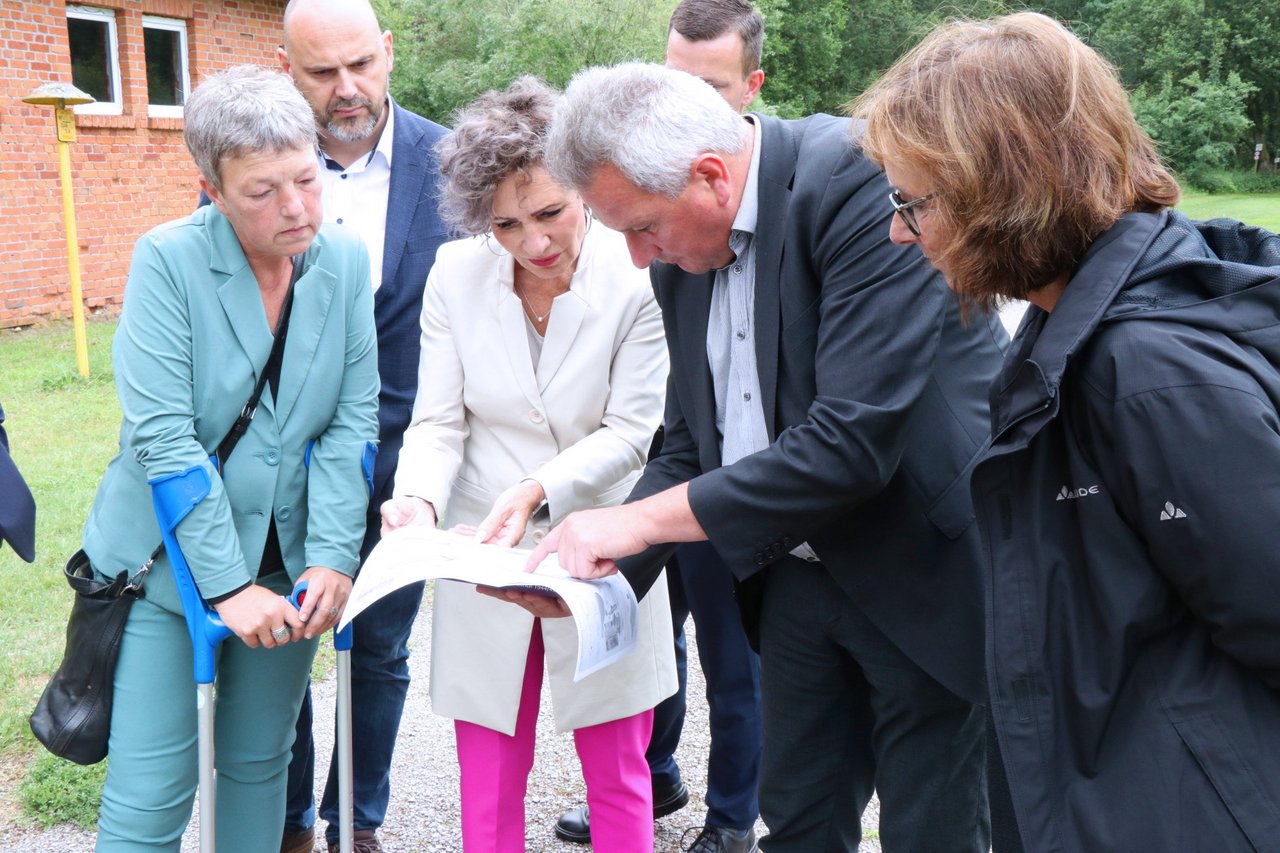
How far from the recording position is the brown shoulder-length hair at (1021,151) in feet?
5.26

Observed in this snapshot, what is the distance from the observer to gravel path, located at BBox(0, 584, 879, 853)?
3662 mm

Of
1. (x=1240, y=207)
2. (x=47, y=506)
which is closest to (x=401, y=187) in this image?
(x=47, y=506)

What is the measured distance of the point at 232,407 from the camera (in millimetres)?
2627

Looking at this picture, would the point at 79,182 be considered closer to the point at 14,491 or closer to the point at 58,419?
the point at 58,419

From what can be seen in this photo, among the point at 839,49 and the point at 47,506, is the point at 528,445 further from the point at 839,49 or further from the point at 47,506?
the point at 839,49

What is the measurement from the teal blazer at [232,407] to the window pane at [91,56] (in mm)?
10655

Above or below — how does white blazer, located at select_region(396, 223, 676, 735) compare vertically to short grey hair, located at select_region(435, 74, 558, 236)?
below

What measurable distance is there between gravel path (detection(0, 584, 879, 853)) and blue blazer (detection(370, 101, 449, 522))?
3.55ft

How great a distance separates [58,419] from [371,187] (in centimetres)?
590

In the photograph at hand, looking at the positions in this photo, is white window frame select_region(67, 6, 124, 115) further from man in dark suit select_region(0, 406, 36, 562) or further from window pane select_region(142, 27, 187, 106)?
man in dark suit select_region(0, 406, 36, 562)

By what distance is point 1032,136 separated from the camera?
5.29ft

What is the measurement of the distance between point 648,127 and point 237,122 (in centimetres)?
97

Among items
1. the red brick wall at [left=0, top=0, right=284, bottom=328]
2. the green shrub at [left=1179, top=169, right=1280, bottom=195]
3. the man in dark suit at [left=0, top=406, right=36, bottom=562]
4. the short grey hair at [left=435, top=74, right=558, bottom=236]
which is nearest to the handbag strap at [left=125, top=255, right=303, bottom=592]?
the man in dark suit at [left=0, top=406, right=36, bottom=562]

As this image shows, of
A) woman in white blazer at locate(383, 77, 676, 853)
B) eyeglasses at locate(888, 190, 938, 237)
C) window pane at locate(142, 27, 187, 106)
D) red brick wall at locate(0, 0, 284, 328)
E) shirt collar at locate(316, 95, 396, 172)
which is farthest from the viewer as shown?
window pane at locate(142, 27, 187, 106)
